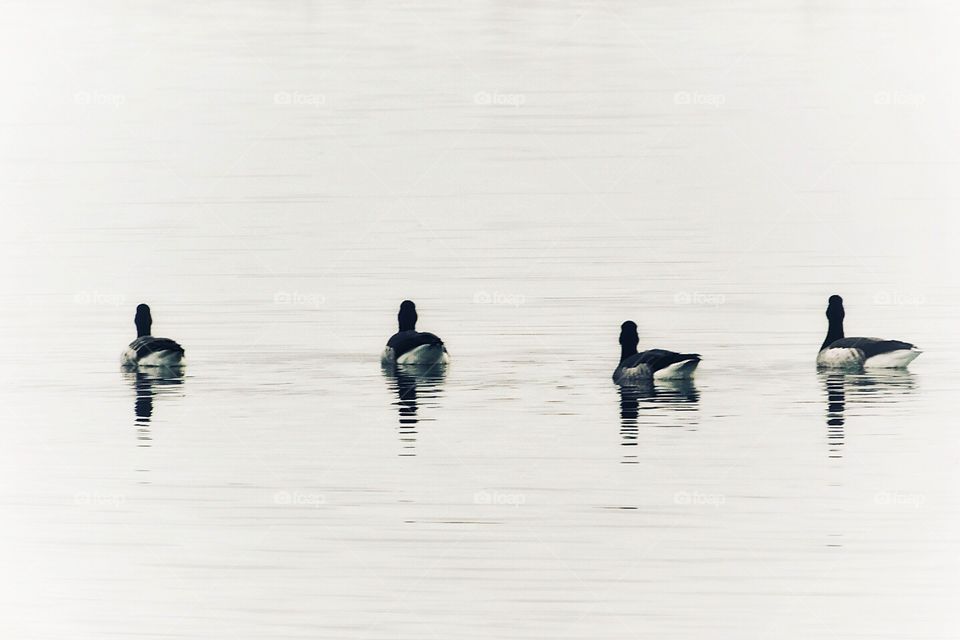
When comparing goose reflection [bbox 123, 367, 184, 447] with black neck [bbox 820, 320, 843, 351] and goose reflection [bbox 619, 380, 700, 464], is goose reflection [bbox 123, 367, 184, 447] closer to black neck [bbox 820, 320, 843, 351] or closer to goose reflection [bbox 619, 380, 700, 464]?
goose reflection [bbox 619, 380, 700, 464]

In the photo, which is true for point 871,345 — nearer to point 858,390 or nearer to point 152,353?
point 858,390

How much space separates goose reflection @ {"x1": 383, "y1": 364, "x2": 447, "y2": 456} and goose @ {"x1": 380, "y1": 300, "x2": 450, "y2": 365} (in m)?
0.10

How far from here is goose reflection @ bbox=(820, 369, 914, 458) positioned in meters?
24.2

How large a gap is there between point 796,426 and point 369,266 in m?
14.0

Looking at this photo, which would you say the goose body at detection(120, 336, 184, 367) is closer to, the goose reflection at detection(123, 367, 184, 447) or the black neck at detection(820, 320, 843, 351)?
the goose reflection at detection(123, 367, 184, 447)

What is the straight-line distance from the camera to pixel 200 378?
91.5 ft

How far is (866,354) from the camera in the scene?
92.8 ft

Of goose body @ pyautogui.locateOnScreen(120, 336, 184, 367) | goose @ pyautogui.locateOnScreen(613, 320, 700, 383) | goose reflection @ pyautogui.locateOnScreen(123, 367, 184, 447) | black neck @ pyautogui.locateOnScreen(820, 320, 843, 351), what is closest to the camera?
goose reflection @ pyautogui.locateOnScreen(123, 367, 184, 447)

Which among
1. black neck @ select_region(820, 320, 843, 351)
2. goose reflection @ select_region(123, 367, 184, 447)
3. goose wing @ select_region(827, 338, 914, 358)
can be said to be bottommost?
goose reflection @ select_region(123, 367, 184, 447)

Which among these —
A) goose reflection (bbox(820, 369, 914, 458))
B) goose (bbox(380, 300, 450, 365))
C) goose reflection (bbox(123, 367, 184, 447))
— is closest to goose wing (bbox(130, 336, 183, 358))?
goose reflection (bbox(123, 367, 184, 447))

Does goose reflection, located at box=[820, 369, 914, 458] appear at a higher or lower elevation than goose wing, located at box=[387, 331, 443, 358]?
lower

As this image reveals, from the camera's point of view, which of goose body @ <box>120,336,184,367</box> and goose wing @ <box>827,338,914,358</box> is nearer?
goose wing @ <box>827,338,914,358</box>

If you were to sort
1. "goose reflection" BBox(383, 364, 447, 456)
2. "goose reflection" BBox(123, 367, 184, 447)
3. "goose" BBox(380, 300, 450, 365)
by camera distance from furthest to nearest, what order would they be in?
"goose" BBox(380, 300, 450, 365)
"goose reflection" BBox(123, 367, 184, 447)
"goose reflection" BBox(383, 364, 447, 456)

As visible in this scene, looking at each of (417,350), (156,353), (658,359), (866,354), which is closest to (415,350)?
(417,350)
